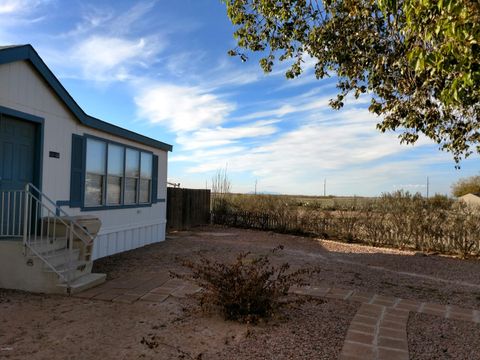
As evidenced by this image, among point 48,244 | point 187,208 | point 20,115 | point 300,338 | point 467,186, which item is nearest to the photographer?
point 300,338

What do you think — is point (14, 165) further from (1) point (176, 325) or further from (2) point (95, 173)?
(1) point (176, 325)

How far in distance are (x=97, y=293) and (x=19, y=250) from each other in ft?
4.26

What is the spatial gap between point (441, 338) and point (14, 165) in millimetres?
6437

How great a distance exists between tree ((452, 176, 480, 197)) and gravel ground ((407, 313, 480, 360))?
33.4 metres

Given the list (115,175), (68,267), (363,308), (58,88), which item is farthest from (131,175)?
(363,308)

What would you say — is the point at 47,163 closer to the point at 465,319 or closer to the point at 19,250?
the point at 19,250

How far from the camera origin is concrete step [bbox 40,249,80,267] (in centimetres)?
607

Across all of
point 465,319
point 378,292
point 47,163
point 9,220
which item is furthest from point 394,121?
point 9,220

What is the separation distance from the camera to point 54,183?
24.8ft

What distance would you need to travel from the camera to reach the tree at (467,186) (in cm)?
3501

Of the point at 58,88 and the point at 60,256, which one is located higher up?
the point at 58,88

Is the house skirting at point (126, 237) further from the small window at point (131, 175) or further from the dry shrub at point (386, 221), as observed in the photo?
the dry shrub at point (386, 221)

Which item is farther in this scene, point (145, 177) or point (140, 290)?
point (145, 177)

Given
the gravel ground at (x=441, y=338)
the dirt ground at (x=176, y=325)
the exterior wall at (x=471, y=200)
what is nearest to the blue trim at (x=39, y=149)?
the dirt ground at (x=176, y=325)
